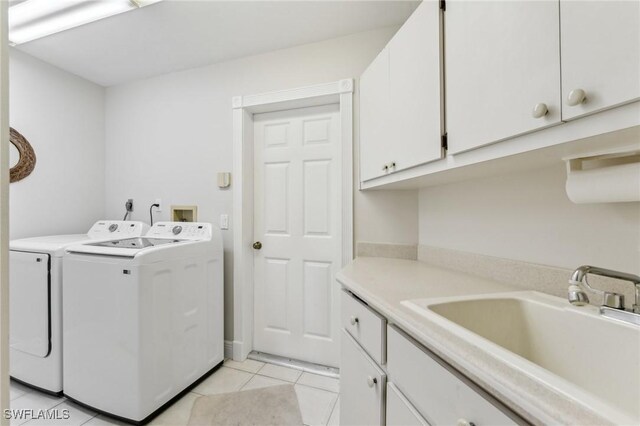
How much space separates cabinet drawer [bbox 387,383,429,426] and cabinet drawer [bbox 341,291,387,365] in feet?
0.31

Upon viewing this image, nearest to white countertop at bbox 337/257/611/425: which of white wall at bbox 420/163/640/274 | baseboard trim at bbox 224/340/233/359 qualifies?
white wall at bbox 420/163/640/274

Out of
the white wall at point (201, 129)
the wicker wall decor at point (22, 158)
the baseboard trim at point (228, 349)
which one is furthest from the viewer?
the baseboard trim at point (228, 349)

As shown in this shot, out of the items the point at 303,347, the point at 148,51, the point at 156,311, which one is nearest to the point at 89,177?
the point at 148,51

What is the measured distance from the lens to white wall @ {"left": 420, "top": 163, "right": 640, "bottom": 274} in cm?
82

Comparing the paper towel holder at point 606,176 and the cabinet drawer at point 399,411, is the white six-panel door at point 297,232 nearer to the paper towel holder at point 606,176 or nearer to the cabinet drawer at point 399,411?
the cabinet drawer at point 399,411

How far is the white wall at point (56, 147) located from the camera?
6.97 feet

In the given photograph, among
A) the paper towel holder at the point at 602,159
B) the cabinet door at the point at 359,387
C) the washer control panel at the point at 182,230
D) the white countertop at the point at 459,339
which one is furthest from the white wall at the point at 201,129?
the paper towel holder at the point at 602,159

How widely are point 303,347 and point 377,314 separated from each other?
1.45m

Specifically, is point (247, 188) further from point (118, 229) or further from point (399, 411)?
point (399, 411)

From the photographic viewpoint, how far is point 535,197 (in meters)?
1.06

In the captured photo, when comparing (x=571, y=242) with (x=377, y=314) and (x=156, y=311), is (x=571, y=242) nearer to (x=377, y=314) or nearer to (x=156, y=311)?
(x=377, y=314)

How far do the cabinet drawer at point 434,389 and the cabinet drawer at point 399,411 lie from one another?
0.02 m

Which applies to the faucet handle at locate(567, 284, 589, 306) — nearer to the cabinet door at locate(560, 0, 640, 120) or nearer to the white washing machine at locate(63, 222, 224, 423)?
the cabinet door at locate(560, 0, 640, 120)

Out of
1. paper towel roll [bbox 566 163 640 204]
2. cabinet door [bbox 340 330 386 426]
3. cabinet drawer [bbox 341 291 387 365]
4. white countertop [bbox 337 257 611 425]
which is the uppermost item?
paper towel roll [bbox 566 163 640 204]
